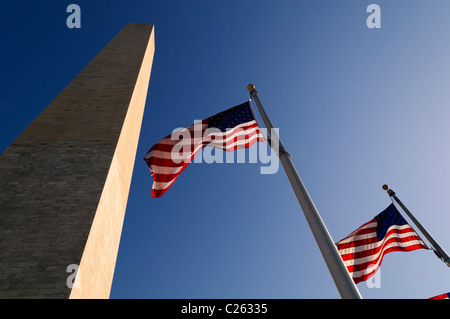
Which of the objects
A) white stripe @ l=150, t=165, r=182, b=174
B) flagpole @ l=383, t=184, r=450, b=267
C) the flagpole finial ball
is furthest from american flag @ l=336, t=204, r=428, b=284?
white stripe @ l=150, t=165, r=182, b=174

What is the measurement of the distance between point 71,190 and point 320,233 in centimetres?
508

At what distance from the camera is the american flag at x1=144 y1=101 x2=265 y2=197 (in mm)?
5461

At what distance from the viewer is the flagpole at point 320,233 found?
3.04 metres

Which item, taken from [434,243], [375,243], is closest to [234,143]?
[375,243]

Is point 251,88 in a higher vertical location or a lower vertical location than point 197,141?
higher

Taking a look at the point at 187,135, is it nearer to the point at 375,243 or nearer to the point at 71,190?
the point at 71,190

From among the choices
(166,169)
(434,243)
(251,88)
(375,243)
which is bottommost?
(434,243)

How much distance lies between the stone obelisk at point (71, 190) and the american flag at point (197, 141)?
161cm

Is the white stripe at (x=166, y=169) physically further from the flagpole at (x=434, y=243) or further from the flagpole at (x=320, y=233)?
the flagpole at (x=434, y=243)

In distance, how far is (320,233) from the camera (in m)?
3.55

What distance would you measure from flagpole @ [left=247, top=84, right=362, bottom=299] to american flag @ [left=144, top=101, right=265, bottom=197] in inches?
34.9

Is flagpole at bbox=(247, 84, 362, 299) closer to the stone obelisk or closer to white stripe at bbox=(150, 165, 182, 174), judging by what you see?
white stripe at bbox=(150, 165, 182, 174)
